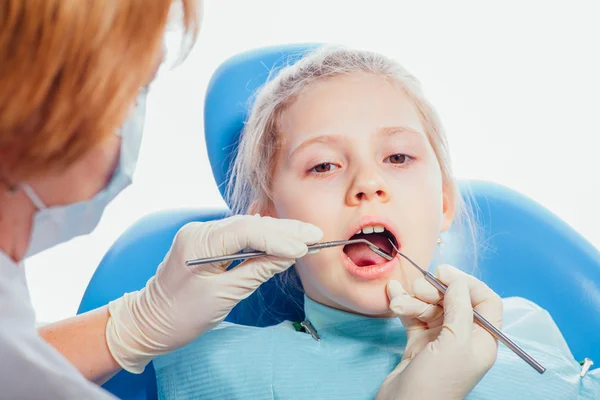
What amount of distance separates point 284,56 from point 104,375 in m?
0.93

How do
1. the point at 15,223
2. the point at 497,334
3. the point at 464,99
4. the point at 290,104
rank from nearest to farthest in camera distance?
the point at 15,223, the point at 497,334, the point at 290,104, the point at 464,99

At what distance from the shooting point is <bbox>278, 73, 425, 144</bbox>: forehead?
1.47 m

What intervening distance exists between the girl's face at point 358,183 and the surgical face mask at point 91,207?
18.0 inches

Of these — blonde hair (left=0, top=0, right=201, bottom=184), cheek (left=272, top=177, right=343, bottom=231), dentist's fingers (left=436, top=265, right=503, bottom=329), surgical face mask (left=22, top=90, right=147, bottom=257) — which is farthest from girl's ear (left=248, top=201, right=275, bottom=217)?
blonde hair (left=0, top=0, right=201, bottom=184)

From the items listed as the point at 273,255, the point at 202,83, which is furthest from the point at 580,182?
the point at 273,255

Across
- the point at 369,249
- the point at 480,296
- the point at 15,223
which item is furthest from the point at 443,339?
the point at 15,223

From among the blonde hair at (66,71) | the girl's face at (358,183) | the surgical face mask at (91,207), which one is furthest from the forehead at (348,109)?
the blonde hair at (66,71)

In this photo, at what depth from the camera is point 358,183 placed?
138 centimetres

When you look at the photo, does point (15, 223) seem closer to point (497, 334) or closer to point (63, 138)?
point (63, 138)

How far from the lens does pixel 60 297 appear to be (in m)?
3.10

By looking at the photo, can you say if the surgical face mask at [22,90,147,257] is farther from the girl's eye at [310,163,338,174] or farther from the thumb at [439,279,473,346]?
the thumb at [439,279,473,346]

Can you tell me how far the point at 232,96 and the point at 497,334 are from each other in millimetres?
943

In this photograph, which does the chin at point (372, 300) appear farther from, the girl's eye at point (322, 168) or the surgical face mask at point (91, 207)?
the surgical face mask at point (91, 207)

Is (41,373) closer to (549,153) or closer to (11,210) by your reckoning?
(11,210)
